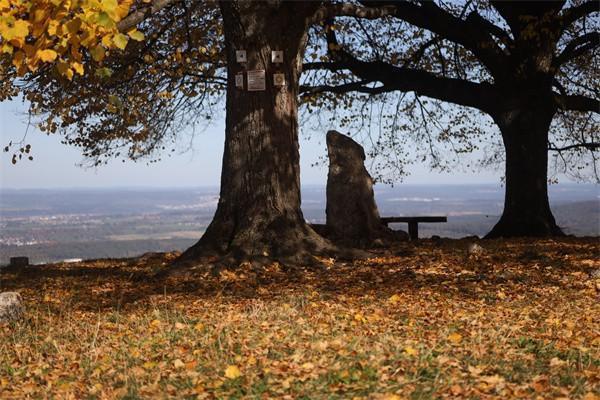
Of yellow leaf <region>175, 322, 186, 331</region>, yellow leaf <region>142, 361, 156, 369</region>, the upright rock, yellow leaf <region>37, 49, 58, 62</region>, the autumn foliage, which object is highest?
the autumn foliage

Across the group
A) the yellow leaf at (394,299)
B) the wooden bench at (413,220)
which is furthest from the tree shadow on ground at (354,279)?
the wooden bench at (413,220)

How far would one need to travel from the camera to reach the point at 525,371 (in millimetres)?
6164

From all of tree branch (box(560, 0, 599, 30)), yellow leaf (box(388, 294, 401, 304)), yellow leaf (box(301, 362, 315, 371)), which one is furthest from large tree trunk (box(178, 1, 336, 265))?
tree branch (box(560, 0, 599, 30))

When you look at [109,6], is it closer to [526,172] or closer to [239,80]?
[239,80]

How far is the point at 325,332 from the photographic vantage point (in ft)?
24.3

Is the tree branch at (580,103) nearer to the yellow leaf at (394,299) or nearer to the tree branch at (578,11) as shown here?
the tree branch at (578,11)

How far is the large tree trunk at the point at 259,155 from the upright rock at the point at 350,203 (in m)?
2.26

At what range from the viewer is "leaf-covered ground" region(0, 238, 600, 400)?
5.79 meters

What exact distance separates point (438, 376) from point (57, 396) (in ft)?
9.63

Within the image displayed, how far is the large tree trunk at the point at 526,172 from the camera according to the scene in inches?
658

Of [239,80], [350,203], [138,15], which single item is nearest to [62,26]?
[138,15]

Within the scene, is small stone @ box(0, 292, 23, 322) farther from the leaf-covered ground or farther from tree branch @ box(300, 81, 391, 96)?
tree branch @ box(300, 81, 391, 96)

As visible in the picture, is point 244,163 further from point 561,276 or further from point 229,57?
point 561,276

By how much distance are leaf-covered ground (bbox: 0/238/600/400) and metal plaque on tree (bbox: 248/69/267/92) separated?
293 centimetres
